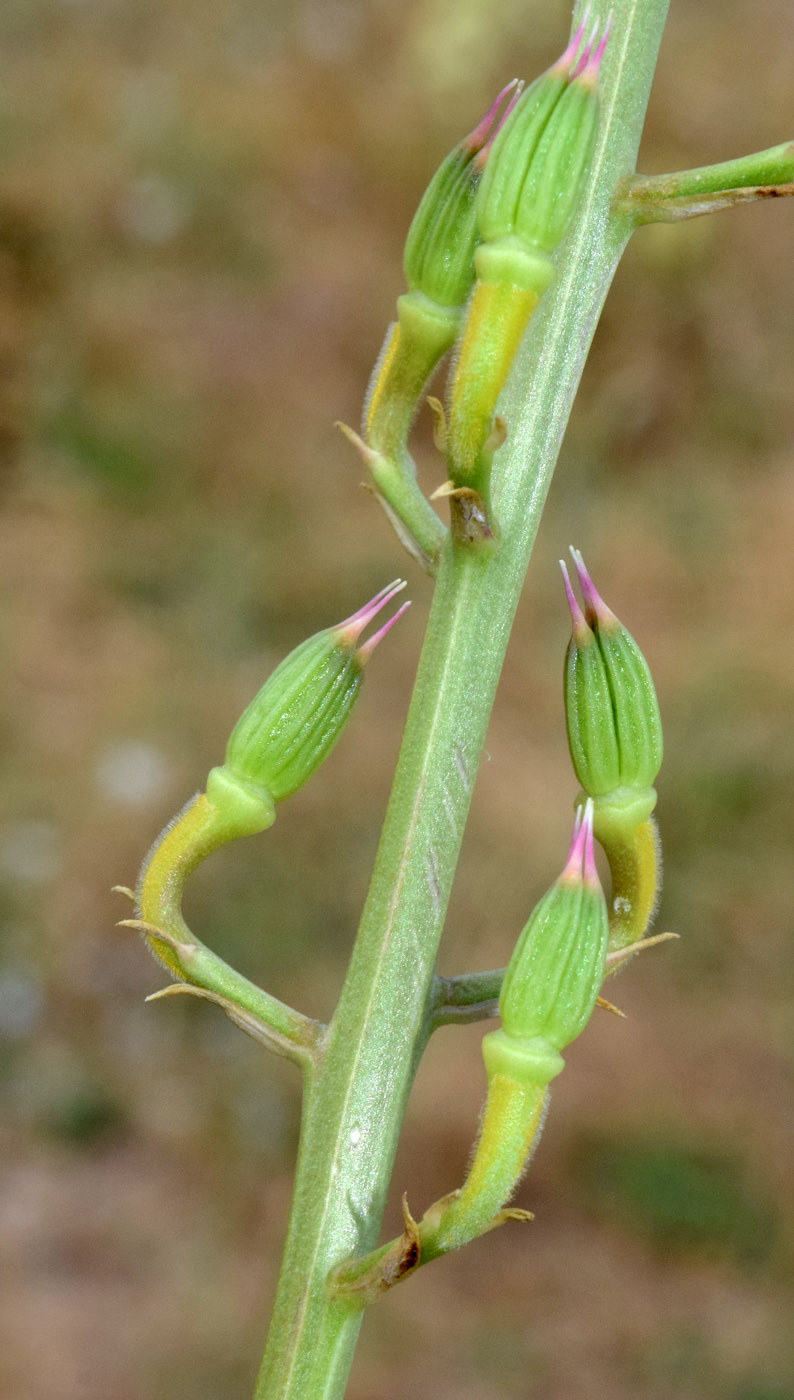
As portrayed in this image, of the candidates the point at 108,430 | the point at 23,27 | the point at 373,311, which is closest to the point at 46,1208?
the point at 108,430

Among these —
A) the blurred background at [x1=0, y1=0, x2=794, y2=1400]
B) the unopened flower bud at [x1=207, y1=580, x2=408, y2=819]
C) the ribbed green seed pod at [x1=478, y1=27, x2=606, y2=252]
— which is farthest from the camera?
the blurred background at [x1=0, y1=0, x2=794, y2=1400]

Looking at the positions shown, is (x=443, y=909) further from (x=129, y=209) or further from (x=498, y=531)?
(x=129, y=209)

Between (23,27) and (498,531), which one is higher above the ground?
(23,27)

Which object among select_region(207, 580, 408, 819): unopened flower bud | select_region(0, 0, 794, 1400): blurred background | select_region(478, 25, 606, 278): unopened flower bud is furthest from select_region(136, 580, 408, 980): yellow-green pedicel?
select_region(0, 0, 794, 1400): blurred background

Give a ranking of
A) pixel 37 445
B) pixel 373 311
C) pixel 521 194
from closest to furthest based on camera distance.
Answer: pixel 521 194, pixel 37 445, pixel 373 311

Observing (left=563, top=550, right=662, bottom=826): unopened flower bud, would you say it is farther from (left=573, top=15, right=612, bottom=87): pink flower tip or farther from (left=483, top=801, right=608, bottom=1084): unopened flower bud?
(left=573, top=15, right=612, bottom=87): pink flower tip

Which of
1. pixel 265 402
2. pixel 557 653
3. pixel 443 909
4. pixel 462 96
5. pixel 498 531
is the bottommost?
pixel 443 909

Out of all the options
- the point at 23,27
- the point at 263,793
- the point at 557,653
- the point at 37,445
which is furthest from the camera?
the point at 23,27

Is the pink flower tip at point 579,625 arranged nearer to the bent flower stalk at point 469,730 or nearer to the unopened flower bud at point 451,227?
the bent flower stalk at point 469,730

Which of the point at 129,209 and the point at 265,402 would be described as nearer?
the point at 265,402
